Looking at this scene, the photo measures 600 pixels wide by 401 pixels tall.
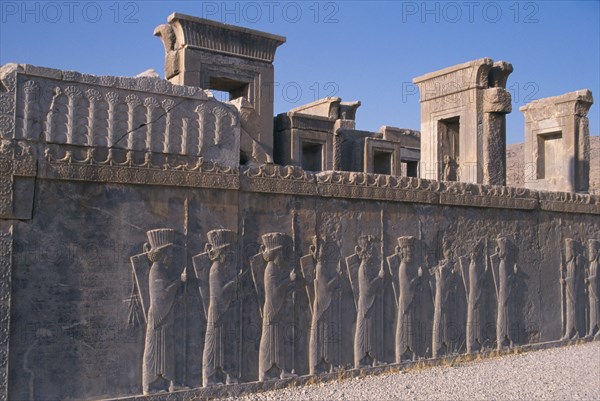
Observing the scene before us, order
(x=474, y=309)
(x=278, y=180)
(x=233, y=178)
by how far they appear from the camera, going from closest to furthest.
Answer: (x=233, y=178)
(x=278, y=180)
(x=474, y=309)

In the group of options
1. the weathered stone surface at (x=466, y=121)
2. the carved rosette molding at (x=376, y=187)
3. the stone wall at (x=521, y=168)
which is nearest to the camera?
the carved rosette molding at (x=376, y=187)

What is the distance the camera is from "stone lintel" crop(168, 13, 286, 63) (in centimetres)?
1248

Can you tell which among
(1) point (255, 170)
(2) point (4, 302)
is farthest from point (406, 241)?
(2) point (4, 302)

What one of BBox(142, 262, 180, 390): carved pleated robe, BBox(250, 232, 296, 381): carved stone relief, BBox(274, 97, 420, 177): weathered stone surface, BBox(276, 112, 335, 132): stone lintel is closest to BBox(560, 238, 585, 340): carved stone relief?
BBox(250, 232, 296, 381): carved stone relief

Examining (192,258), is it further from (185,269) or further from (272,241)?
(272,241)

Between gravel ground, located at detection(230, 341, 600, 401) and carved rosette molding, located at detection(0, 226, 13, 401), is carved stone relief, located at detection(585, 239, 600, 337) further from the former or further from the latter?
carved rosette molding, located at detection(0, 226, 13, 401)

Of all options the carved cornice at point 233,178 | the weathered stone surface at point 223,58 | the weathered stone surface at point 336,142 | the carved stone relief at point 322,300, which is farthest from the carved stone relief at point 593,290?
the weathered stone surface at point 336,142

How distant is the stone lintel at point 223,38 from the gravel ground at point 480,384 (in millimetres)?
7882

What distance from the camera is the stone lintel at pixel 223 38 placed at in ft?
41.0

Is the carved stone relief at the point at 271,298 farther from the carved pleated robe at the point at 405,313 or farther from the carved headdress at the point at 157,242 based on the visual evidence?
the carved pleated robe at the point at 405,313

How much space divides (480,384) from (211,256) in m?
2.85

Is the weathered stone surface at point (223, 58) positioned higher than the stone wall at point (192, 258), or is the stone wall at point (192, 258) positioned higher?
the weathered stone surface at point (223, 58)

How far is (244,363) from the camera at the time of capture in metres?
5.91

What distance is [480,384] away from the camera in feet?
21.1
